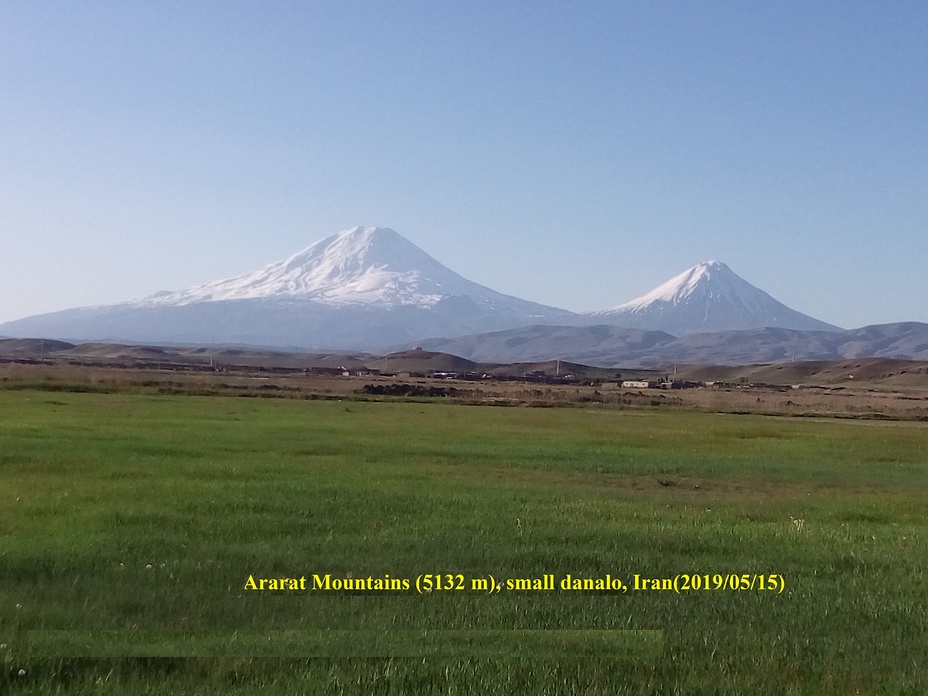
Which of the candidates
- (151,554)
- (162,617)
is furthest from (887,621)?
(151,554)

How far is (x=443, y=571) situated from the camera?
35.3 feet

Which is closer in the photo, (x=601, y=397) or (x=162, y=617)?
(x=162, y=617)

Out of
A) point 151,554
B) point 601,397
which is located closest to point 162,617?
point 151,554

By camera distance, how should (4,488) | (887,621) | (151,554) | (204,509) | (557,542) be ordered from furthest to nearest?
(4,488) → (204,509) → (557,542) → (151,554) → (887,621)

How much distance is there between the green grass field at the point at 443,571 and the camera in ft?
24.4

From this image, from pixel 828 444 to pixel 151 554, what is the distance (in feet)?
95.9

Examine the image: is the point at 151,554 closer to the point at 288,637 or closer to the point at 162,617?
the point at 162,617

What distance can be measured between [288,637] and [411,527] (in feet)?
18.5

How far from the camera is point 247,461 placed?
22.2 meters

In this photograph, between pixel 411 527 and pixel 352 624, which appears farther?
pixel 411 527

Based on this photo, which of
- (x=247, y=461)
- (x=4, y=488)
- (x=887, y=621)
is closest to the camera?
(x=887, y=621)

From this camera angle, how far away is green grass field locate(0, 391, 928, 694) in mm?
7426

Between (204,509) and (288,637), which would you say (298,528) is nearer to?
(204,509)

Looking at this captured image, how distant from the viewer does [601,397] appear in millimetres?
66562
